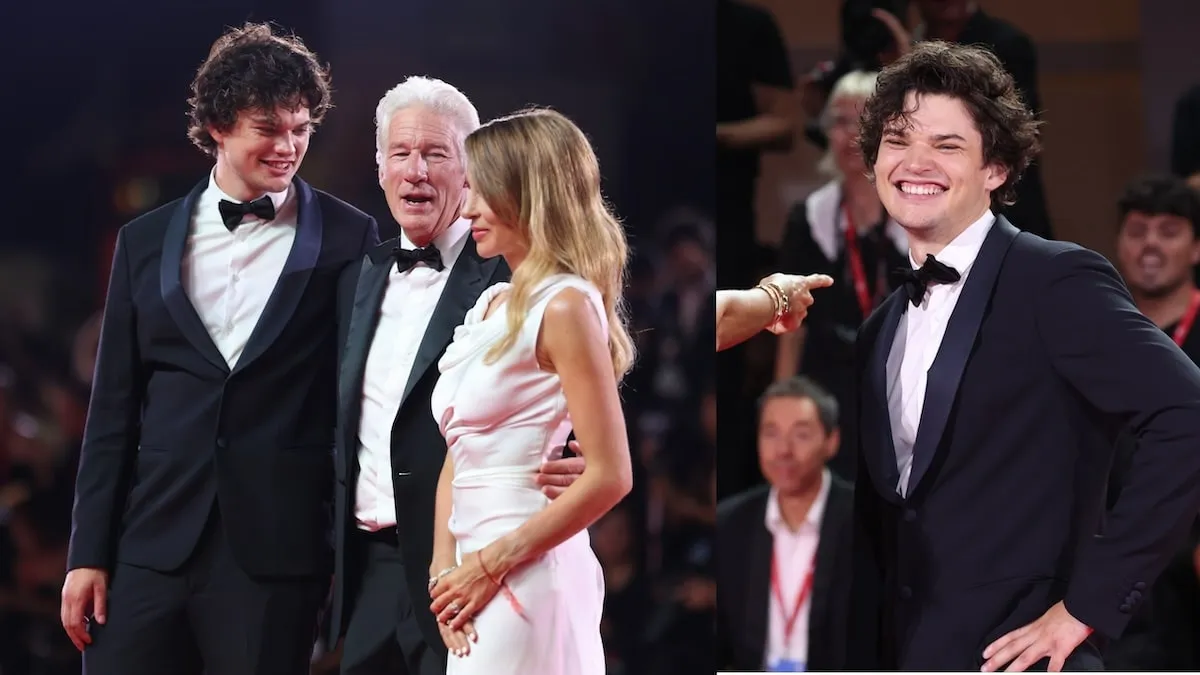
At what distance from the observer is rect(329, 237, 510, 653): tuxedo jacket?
3545 millimetres

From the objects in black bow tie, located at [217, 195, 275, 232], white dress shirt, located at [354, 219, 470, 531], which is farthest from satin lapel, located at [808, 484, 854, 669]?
black bow tie, located at [217, 195, 275, 232]

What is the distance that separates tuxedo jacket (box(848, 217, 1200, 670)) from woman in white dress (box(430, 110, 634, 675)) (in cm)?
77

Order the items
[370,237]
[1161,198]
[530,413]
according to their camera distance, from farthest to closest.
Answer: [1161,198], [370,237], [530,413]

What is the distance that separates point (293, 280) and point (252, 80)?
563 millimetres

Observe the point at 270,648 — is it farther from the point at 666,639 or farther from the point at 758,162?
the point at 758,162

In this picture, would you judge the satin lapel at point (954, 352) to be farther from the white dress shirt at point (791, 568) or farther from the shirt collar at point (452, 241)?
the white dress shirt at point (791, 568)

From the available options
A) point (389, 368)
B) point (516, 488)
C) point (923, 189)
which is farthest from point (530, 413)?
point (923, 189)

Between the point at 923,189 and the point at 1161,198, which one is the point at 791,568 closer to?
the point at 1161,198

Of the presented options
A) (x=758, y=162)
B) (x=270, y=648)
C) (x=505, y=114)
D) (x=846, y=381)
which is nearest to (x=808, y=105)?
(x=758, y=162)

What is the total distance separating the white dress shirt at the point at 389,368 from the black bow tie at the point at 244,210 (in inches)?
16.7

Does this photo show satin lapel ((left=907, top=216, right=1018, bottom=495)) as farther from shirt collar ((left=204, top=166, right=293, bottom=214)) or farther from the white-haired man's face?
shirt collar ((left=204, top=166, right=293, bottom=214))

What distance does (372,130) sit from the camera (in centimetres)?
381

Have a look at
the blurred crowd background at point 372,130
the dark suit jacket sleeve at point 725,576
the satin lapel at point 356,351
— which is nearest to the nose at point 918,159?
the blurred crowd background at point 372,130

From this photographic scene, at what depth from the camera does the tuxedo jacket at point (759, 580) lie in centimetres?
473
